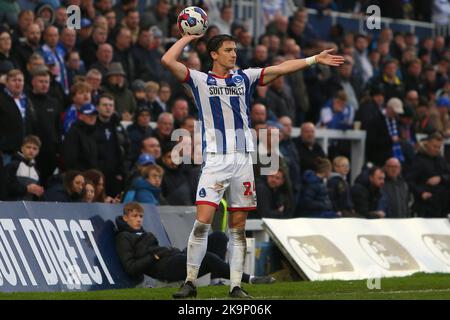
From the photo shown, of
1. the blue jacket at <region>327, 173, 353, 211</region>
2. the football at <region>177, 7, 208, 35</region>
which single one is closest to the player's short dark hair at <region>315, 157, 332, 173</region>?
the blue jacket at <region>327, 173, 353, 211</region>

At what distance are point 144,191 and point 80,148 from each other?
3.65 feet

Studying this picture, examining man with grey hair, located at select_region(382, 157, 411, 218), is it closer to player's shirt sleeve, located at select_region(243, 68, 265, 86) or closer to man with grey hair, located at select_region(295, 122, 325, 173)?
man with grey hair, located at select_region(295, 122, 325, 173)

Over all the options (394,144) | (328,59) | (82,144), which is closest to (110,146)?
(82,144)

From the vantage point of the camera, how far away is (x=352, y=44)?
26.6 metres

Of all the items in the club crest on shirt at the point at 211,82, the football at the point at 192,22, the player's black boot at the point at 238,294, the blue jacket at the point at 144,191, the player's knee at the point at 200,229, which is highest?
the football at the point at 192,22

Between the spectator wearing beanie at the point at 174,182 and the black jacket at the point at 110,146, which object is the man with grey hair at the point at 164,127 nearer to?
the spectator wearing beanie at the point at 174,182

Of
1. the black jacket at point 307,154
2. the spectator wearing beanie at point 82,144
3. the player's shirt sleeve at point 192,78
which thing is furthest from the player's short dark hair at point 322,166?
the player's shirt sleeve at point 192,78

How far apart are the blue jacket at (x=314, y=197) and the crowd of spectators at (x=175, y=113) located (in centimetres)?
2

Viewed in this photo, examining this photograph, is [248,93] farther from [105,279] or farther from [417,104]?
[417,104]

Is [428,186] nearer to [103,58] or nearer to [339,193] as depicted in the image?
[339,193]

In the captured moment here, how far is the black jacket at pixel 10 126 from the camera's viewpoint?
1686 cm

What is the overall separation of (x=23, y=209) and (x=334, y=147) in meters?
9.82

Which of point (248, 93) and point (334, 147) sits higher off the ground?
point (248, 93)
